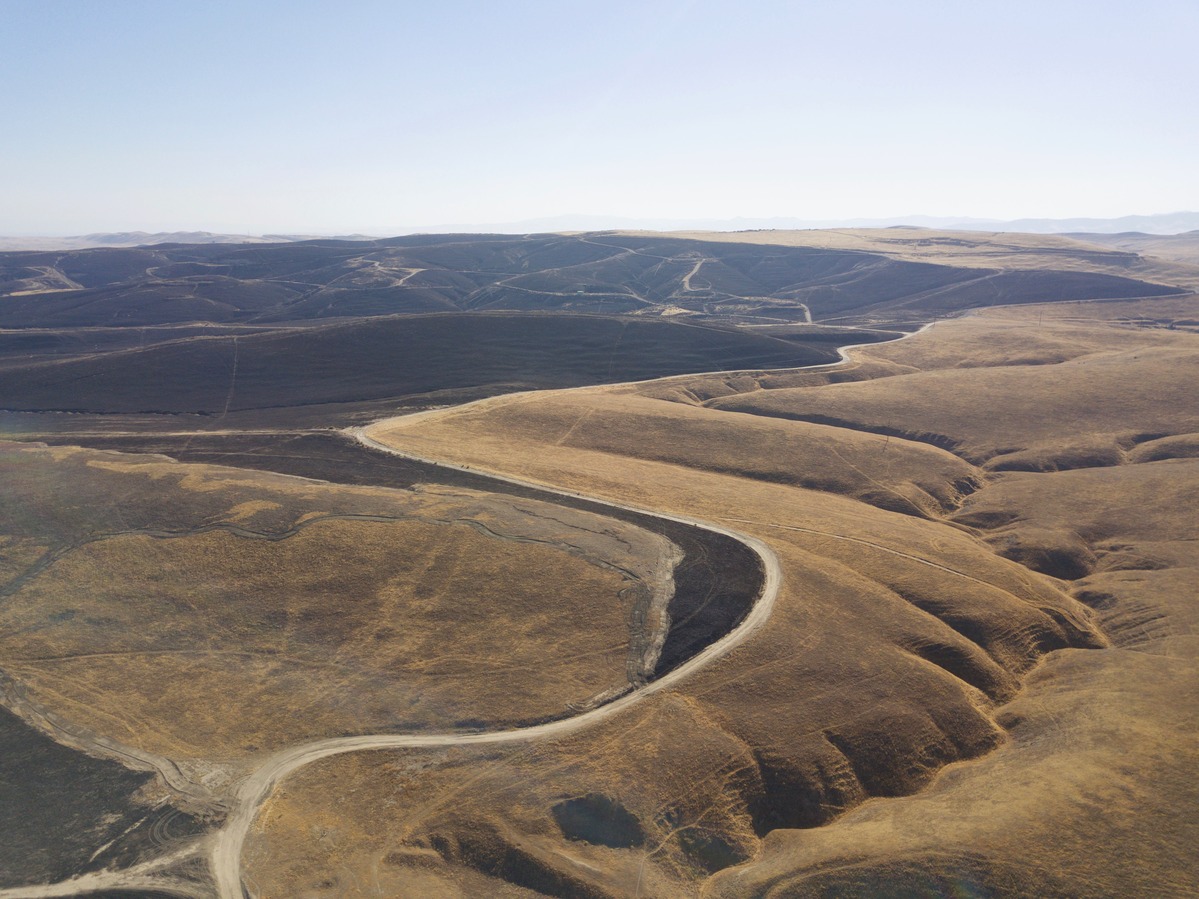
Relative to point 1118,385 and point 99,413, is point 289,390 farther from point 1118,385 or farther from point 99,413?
point 1118,385

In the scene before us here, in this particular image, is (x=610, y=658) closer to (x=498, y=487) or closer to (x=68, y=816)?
(x=498, y=487)

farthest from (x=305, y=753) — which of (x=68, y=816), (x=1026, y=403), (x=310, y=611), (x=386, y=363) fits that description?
(x=1026, y=403)

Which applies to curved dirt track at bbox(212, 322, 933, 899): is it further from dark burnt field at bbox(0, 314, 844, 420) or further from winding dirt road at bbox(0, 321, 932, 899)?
dark burnt field at bbox(0, 314, 844, 420)

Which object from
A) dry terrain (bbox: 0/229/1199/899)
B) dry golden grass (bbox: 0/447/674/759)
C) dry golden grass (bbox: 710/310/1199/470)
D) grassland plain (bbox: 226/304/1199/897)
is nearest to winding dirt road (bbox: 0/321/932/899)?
dry terrain (bbox: 0/229/1199/899)

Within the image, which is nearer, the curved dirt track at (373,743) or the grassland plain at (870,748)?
the grassland plain at (870,748)

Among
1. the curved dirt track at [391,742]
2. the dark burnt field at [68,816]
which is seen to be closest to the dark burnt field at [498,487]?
the curved dirt track at [391,742]

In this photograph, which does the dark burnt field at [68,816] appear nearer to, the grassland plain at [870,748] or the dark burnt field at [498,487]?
the grassland plain at [870,748]

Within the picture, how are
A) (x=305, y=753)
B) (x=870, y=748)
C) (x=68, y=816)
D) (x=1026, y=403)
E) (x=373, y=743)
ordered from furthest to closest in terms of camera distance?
1. (x=1026, y=403)
2. (x=870, y=748)
3. (x=373, y=743)
4. (x=305, y=753)
5. (x=68, y=816)
